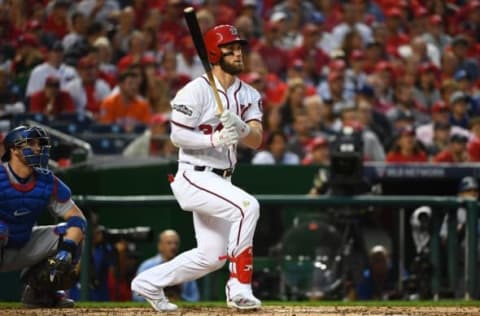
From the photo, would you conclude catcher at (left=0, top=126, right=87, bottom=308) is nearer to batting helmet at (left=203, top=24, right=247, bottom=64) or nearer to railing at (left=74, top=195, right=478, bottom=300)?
batting helmet at (left=203, top=24, right=247, bottom=64)

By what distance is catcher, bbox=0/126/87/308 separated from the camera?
8.23m

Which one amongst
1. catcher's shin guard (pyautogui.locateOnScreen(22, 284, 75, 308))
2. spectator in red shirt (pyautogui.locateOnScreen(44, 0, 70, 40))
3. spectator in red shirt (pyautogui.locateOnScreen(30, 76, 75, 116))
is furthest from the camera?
spectator in red shirt (pyautogui.locateOnScreen(44, 0, 70, 40))

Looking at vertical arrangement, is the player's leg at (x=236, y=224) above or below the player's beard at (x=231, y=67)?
below

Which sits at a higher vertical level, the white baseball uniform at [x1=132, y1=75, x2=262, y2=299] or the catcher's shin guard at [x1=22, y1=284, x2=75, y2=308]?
the white baseball uniform at [x1=132, y1=75, x2=262, y2=299]

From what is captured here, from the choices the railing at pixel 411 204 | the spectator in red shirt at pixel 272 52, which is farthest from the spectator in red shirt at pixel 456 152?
the spectator in red shirt at pixel 272 52

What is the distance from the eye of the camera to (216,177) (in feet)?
26.4

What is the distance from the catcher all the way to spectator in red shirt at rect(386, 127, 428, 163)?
528 centimetres

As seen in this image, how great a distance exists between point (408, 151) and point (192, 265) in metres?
5.45

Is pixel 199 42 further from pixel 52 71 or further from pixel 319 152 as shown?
pixel 52 71

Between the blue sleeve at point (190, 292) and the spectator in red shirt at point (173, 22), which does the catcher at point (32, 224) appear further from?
the spectator in red shirt at point (173, 22)

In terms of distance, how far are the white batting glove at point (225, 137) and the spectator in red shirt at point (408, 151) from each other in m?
5.44

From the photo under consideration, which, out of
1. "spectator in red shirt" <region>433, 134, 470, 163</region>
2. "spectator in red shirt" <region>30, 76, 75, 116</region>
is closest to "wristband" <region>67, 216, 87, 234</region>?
"spectator in red shirt" <region>30, 76, 75, 116</region>

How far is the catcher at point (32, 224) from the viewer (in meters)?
8.23

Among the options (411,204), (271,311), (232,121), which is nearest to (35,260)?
(271,311)
